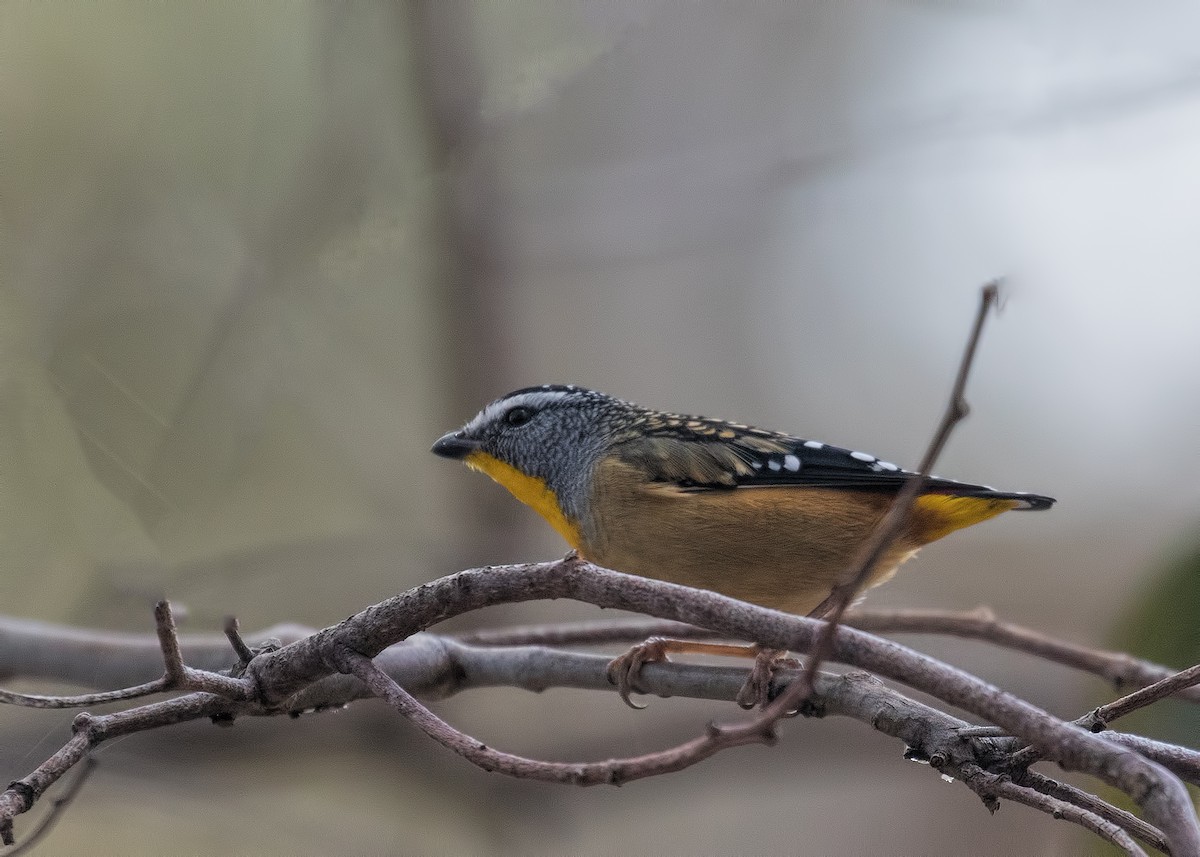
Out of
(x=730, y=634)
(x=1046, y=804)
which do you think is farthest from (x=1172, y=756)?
(x=730, y=634)

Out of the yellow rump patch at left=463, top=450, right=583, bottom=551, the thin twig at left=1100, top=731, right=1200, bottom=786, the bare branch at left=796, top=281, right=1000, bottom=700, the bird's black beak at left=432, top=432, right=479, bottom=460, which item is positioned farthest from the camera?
the bird's black beak at left=432, top=432, right=479, bottom=460

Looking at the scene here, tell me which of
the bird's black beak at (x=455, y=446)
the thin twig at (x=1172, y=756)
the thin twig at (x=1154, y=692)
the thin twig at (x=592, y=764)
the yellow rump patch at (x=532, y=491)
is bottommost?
the thin twig at (x=1172, y=756)

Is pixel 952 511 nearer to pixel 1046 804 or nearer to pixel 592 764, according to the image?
pixel 1046 804

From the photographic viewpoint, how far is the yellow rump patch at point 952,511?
349 cm

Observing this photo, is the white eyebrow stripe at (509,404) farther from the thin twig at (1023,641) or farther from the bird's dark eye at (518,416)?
the thin twig at (1023,641)

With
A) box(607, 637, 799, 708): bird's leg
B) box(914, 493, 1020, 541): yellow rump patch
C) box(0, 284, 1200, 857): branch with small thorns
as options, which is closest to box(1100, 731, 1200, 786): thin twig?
box(0, 284, 1200, 857): branch with small thorns

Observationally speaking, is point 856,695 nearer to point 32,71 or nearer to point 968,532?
point 32,71

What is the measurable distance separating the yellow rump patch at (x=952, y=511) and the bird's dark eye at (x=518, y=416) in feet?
5.64

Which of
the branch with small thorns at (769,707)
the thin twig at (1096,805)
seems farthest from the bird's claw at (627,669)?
the thin twig at (1096,805)

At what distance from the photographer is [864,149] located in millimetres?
5926

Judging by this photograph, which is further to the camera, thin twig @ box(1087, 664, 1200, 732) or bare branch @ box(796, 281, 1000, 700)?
thin twig @ box(1087, 664, 1200, 732)

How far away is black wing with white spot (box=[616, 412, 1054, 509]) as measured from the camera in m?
3.69

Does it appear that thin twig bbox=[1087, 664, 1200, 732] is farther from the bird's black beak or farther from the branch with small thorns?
the bird's black beak

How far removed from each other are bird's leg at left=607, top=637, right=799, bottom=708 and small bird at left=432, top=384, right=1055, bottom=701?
0.22 metres
